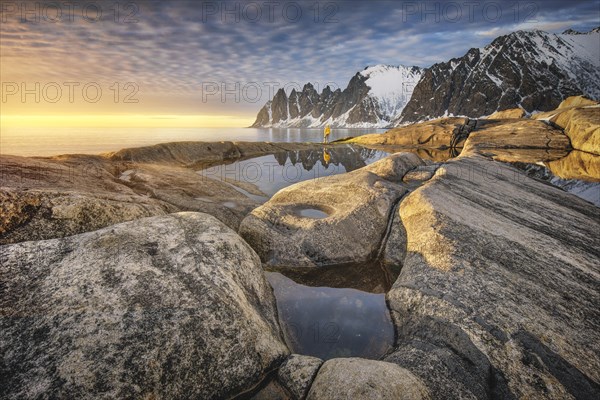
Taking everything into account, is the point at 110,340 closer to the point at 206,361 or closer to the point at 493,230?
the point at 206,361

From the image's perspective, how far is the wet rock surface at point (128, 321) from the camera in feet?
14.9

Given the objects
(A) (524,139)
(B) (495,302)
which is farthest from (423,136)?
(B) (495,302)

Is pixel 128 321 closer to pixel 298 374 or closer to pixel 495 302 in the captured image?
pixel 298 374

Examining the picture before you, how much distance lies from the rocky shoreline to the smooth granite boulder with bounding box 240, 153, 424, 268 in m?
0.06

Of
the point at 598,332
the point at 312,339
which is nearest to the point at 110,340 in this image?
the point at 312,339

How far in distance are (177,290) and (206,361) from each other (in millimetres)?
1500

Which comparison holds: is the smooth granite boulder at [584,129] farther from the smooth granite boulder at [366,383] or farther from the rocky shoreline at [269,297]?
the smooth granite boulder at [366,383]

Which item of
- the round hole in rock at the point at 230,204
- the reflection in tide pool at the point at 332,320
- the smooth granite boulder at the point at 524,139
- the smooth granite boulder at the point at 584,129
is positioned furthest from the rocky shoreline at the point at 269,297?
the smooth granite boulder at the point at 524,139

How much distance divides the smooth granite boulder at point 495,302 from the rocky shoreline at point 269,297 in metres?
0.04

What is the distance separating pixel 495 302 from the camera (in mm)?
7074

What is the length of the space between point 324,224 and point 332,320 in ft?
13.3

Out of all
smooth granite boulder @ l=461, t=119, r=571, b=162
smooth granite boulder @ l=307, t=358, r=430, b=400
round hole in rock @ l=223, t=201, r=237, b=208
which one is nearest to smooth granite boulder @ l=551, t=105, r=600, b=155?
smooth granite boulder @ l=461, t=119, r=571, b=162

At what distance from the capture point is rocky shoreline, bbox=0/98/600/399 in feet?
16.0

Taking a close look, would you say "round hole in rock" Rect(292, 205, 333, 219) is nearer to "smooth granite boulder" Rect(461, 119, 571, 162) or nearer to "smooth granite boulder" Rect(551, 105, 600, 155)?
"smooth granite boulder" Rect(461, 119, 571, 162)
